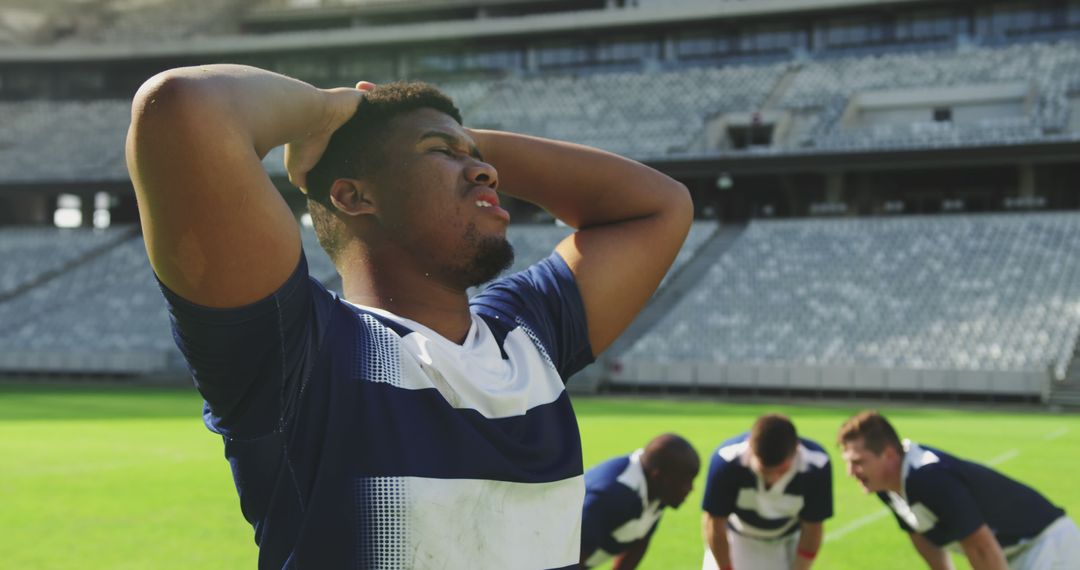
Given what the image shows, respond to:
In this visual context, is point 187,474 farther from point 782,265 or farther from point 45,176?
point 45,176

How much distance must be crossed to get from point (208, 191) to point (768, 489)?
17.4ft

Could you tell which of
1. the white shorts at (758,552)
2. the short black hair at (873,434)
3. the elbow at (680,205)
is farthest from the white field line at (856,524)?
the elbow at (680,205)

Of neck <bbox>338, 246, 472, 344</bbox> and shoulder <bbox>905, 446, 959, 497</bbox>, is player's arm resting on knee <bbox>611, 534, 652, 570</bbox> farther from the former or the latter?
neck <bbox>338, 246, 472, 344</bbox>

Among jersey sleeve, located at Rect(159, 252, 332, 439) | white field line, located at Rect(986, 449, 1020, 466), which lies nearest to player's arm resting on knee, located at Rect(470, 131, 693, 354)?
jersey sleeve, located at Rect(159, 252, 332, 439)

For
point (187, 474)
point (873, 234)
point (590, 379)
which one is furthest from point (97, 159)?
point (187, 474)

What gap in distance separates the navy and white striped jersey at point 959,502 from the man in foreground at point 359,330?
3719 millimetres

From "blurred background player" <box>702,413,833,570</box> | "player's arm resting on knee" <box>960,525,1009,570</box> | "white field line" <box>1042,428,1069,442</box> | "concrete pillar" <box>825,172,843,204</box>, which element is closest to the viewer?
"player's arm resting on knee" <box>960,525,1009,570</box>

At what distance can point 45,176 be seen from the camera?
47.1m

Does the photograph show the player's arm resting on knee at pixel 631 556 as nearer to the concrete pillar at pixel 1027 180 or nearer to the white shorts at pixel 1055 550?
the white shorts at pixel 1055 550

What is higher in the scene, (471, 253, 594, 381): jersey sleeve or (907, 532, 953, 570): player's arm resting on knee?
(471, 253, 594, 381): jersey sleeve

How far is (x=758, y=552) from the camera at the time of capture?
711cm

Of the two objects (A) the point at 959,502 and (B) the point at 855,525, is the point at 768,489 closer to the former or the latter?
(A) the point at 959,502

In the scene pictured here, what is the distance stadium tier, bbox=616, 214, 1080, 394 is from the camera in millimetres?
27875

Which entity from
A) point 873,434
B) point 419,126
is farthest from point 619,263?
point 873,434
